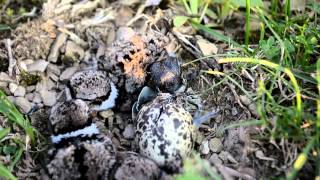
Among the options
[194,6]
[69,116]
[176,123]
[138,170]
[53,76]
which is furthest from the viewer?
[194,6]

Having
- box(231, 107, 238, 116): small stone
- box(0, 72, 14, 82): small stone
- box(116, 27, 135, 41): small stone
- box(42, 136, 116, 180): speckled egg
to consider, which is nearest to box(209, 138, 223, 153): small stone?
box(231, 107, 238, 116): small stone

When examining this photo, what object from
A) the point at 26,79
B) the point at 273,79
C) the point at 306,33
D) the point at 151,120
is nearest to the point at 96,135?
the point at 151,120

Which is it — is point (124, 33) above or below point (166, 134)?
above

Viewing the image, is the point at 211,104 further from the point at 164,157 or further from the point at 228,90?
the point at 164,157

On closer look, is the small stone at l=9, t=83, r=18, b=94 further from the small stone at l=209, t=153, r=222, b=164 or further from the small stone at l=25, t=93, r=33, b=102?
the small stone at l=209, t=153, r=222, b=164

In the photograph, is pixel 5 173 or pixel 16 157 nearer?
pixel 5 173

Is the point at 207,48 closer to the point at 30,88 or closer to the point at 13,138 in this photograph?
the point at 30,88

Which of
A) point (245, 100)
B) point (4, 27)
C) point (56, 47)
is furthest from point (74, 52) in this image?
point (245, 100)
